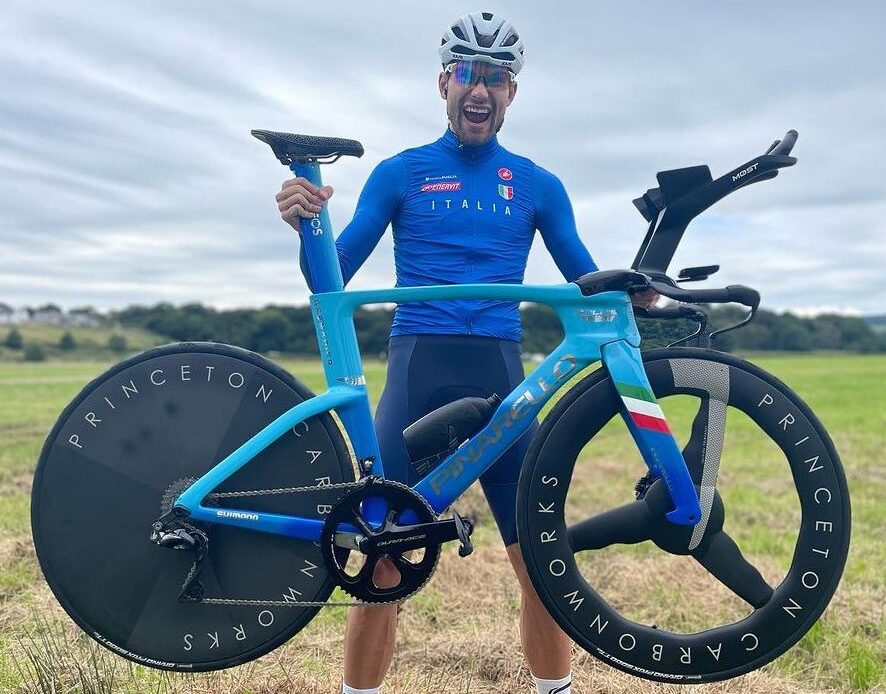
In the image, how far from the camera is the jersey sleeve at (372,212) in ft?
10.3

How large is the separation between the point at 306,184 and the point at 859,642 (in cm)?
430

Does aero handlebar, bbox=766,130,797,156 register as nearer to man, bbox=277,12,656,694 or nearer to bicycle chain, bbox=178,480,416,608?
man, bbox=277,12,656,694

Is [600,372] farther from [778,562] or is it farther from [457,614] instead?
[778,562]

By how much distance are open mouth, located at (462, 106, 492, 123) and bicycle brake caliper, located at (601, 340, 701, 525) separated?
45.2 inches

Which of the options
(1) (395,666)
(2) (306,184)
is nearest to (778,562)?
(1) (395,666)

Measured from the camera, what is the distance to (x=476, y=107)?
3102mm

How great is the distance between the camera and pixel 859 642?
4.59 m

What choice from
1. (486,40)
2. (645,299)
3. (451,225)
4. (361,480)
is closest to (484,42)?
(486,40)

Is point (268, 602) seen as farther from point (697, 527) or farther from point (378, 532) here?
point (697, 527)

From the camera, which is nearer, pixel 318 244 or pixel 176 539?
pixel 176 539

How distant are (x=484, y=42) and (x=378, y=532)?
1.94 metres

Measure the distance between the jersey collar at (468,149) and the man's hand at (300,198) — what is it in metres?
0.74

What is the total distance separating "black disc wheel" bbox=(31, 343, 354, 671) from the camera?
269cm

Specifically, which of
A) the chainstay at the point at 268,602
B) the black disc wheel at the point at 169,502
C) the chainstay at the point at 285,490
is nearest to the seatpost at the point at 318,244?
the black disc wheel at the point at 169,502
